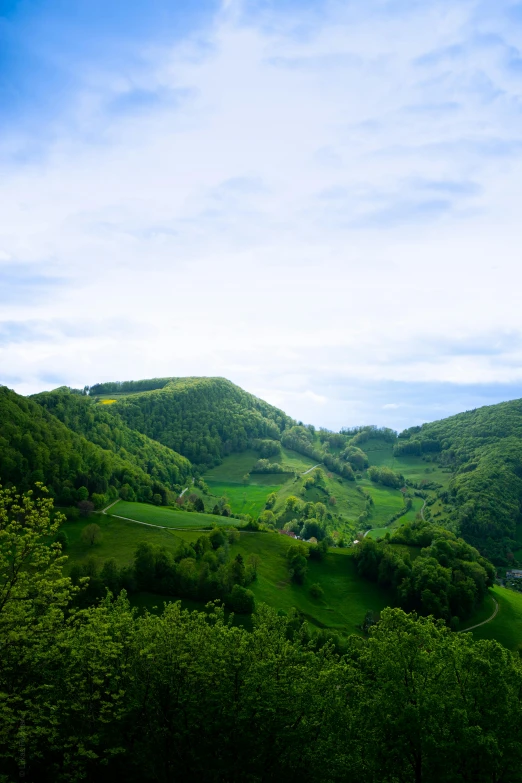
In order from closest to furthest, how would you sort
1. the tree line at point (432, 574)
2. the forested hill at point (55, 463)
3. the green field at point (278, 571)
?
the green field at point (278, 571) → the tree line at point (432, 574) → the forested hill at point (55, 463)

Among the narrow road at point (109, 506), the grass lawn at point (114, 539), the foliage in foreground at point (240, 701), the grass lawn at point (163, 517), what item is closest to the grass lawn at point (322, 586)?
the grass lawn at point (163, 517)

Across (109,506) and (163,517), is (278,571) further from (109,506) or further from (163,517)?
(109,506)

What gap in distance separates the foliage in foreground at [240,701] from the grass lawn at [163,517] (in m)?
100

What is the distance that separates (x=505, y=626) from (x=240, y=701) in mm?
107804

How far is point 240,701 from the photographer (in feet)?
112

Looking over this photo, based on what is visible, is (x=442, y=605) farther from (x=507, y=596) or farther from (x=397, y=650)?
(x=397, y=650)

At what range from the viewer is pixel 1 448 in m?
132

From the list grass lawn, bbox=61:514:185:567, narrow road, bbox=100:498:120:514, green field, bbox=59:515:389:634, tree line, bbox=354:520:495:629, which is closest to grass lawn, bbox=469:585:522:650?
tree line, bbox=354:520:495:629

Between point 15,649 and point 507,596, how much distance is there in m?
141

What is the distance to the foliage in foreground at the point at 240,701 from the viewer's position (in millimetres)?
32312

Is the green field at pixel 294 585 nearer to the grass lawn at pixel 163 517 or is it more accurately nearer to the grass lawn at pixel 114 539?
the grass lawn at pixel 114 539

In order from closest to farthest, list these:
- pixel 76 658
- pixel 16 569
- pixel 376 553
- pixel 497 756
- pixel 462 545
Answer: pixel 497 756 → pixel 16 569 → pixel 76 658 → pixel 376 553 → pixel 462 545

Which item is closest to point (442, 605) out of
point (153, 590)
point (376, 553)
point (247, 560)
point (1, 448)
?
point (376, 553)

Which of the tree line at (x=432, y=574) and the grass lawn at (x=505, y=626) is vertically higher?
the tree line at (x=432, y=574)
